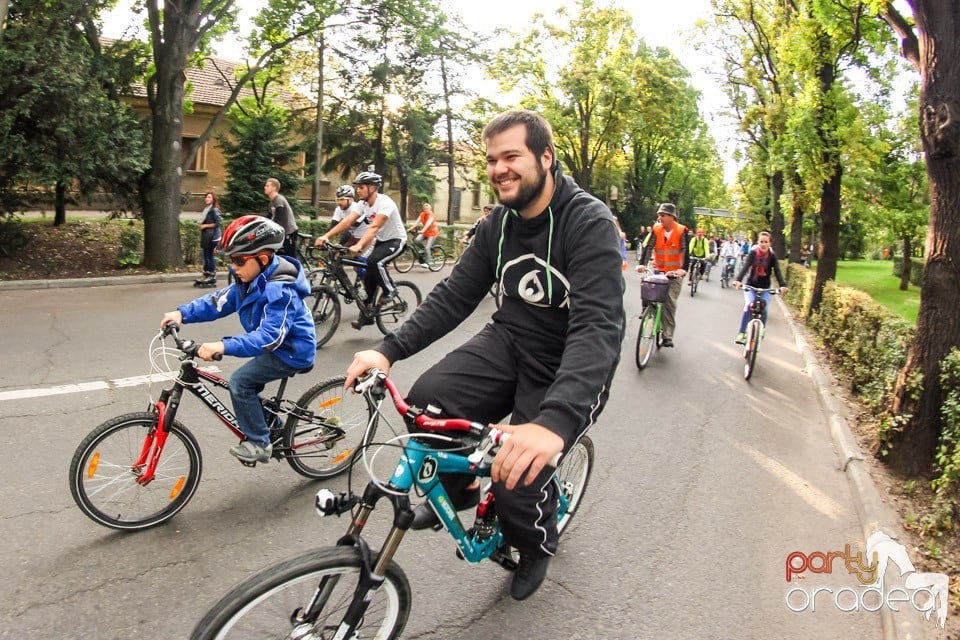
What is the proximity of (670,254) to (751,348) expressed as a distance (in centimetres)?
183

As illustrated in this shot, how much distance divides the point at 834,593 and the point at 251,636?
3218mm

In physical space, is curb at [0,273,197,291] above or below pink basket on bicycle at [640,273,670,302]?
below

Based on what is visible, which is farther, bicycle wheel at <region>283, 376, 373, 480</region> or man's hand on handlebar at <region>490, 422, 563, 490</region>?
bicycle wheel at <region>283, 376, 373, 480</region>

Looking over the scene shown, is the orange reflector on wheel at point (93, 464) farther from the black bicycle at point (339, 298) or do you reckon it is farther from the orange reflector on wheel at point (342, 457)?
the black bicycle at point (339, 298)

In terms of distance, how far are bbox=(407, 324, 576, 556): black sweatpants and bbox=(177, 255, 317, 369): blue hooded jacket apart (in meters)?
1.42

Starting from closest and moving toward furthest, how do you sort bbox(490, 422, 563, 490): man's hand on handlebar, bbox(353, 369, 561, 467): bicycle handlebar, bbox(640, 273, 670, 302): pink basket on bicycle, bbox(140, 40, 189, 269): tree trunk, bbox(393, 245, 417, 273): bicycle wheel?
bbox(490, 422, 563, 490): man's hand on handlebar
bbox(353, 369, 561, 467): bicycle handlebar
bbox(640, 273, 670, 302): pink basket on bicycle
bbox(140, 40, 189, 269): tree trunk
bbox(393, 245, 417, 273): bicycle wheel

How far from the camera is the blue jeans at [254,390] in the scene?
402cm

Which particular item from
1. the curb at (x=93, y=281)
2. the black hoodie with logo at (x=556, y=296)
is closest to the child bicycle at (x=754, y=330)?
the black hoodie with logo at (x=556, y=296)

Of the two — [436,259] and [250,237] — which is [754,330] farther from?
[436,259]

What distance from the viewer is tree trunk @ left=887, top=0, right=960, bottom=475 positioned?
5.29 metres

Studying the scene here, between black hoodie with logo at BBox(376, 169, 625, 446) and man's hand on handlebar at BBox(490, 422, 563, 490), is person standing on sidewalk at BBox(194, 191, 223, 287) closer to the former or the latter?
black hoodie with logo at BBox(376, 169, 625, 446)

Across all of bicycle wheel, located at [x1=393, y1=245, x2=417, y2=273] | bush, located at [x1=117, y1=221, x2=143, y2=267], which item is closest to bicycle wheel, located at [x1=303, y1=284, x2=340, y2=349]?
bush, located at [x1=117, y1=221, x2=143, y2=267]

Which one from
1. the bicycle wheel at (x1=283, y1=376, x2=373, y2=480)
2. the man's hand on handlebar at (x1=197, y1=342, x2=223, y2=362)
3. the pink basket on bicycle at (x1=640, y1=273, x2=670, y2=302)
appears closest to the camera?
the man's hand on handlebar at (x1=197, y1=342, x2=223, y2=362)

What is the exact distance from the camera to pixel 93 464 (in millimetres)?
3650
